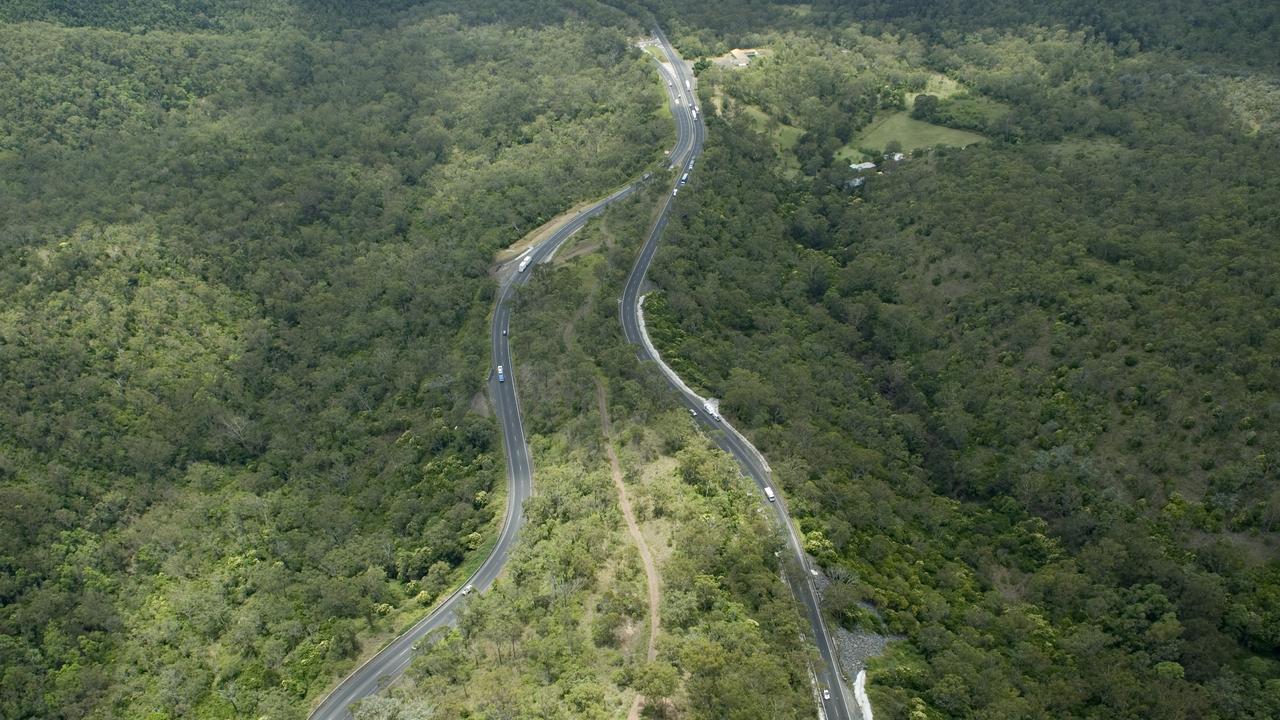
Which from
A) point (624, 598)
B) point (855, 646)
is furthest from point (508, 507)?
point (855, 646)

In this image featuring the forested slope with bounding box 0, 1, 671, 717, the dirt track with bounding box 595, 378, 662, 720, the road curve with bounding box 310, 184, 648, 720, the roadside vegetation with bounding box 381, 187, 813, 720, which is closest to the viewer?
the roadside vegetation with bounding box 381, 187, 813, 720

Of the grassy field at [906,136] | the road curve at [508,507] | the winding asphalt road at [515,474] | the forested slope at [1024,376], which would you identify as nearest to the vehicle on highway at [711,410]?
the winding asphalt road at [515,474]

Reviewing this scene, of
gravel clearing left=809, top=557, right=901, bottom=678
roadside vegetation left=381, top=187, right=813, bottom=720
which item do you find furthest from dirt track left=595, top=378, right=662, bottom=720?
gravel clearing left=809, top=557, right=901, bottom=678

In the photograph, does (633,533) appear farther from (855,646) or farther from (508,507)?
(855,646)

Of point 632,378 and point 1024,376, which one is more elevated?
point 632,378

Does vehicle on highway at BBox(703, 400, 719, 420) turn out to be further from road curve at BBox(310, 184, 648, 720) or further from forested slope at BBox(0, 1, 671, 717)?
forested slope at BBox(0, 1, 671, 717)

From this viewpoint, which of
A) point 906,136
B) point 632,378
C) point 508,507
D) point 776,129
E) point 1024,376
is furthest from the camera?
point 906,136
